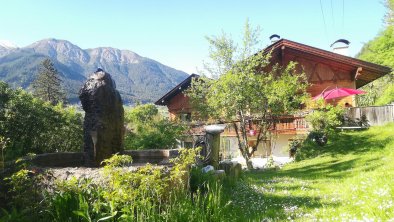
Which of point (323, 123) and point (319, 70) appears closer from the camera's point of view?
point (323, 123)

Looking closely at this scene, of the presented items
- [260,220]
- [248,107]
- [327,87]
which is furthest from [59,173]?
[327,87]

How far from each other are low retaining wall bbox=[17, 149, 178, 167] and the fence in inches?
621

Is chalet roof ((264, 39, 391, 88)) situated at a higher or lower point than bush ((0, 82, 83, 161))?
higher

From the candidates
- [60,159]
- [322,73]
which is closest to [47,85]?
[322,73]

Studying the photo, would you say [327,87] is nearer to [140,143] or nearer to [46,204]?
[140,143]

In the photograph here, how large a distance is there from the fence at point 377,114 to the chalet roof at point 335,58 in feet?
17.4

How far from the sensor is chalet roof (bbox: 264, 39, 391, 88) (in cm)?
2494

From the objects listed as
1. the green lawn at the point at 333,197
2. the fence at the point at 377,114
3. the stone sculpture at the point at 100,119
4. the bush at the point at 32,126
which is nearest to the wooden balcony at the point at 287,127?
the fence at the point at 377,114

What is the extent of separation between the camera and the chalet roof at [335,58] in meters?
24.9

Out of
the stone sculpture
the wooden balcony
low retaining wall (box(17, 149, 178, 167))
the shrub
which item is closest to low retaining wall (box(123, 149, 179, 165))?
low retaining wall (box(17, 149, 178, 167))

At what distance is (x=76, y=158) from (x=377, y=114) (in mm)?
18069

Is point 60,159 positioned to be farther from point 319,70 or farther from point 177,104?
point 177,104

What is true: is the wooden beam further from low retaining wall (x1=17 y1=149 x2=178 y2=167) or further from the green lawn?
low retaining wall (x1=17 y1=149 x2=178 y2=167)

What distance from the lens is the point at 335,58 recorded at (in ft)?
83.4
